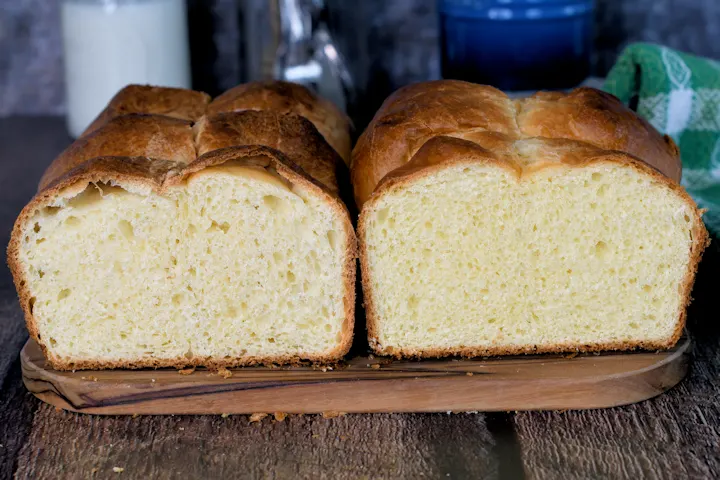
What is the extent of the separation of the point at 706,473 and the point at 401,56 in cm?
269

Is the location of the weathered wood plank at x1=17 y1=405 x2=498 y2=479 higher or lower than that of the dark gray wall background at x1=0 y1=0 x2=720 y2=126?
lower

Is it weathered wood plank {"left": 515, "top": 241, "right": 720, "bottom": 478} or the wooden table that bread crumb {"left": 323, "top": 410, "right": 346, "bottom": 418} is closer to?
the wooden table

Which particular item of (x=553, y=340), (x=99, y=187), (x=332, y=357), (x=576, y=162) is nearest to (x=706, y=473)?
(x=553, y=340)

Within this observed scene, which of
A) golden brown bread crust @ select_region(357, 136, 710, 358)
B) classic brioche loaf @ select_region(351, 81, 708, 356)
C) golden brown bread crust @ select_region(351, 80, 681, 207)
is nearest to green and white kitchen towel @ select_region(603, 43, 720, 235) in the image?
golden brown bread crust @ select_region(351, 80, 681, 207)

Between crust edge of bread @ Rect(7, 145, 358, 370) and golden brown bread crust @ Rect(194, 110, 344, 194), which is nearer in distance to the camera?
crust edge of bread @ Rect(7, 145, 358, 370)

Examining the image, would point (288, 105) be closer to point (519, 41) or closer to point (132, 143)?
point (132, 143)

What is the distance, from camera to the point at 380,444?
6.33 feet

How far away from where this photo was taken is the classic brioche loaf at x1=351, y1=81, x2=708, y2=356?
6.49 ft

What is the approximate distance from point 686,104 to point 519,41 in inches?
25.8

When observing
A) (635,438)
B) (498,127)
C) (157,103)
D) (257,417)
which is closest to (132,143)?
(157,103)

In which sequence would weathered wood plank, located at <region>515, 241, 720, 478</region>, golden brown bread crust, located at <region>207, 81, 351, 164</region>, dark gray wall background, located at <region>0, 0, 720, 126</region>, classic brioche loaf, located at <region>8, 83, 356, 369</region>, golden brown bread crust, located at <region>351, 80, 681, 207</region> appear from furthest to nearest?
dark gray wall background, located at <region>0, 0, 720, 126</region> < golden brown bread crust, located at <region>207, 81, 351, 164</region> < golden brown bread crust, located at <region>351, 80, 681, 207</region> < classic brioche loaf, located at <region>8, 83, 356, 369</region> < weathered wood plank, located at <region>515, 241, 720, 478</region>

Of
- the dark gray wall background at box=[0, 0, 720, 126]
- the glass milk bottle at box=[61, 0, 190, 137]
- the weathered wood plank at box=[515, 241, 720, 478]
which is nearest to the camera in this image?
the weathered wood plank at box=[515, 241, 720, 478]

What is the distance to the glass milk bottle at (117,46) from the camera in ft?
11.9

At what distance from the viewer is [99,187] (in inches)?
77.4
